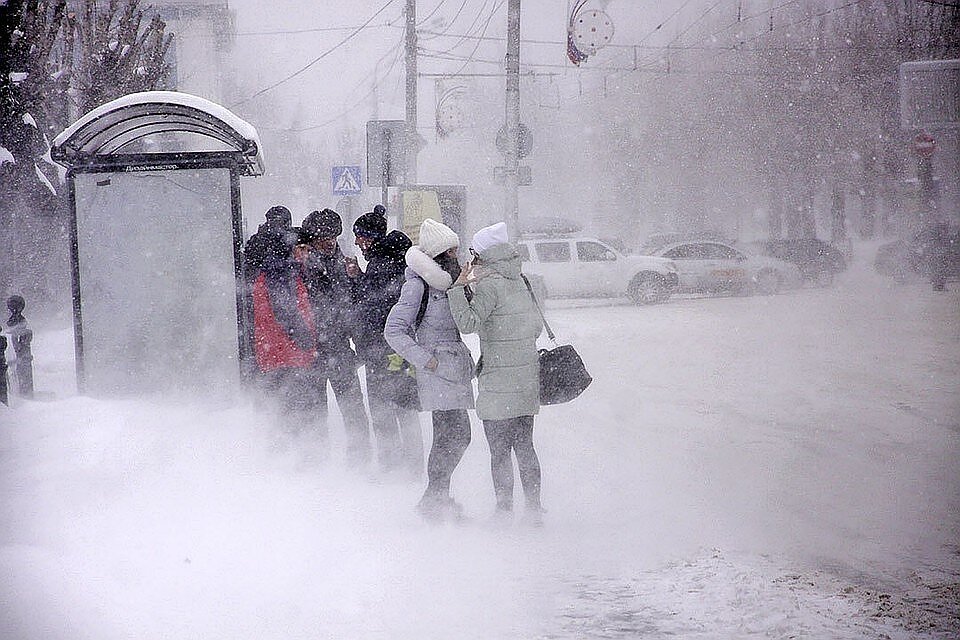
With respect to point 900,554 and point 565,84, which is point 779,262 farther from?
point 900,554

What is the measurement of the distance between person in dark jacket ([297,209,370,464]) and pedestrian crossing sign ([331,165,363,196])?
29.4 feet

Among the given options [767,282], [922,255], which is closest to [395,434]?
[767,282]

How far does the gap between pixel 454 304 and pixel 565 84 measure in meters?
21.9

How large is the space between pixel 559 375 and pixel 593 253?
15364 mm

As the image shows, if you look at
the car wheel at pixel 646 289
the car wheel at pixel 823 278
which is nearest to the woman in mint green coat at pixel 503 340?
the car wheel at pixel 646 289

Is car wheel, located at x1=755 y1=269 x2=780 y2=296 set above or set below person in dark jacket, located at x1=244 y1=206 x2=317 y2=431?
below

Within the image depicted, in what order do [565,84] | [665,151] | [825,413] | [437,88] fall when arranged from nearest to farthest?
[825,413] → [437,88] → [565,84] → [665,151]

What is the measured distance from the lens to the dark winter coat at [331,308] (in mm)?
6066

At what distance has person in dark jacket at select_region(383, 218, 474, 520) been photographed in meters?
4.88

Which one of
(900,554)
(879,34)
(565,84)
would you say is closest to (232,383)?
(900,554)

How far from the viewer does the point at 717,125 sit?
35875mm

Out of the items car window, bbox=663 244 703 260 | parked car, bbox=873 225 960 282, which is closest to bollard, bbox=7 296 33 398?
car window, bbox=663 244 703 260

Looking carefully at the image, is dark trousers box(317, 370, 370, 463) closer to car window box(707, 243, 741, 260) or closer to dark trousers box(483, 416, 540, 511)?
dark trousers box(483, 416, 540, 511)

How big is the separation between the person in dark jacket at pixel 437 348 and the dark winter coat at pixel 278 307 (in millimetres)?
1168
